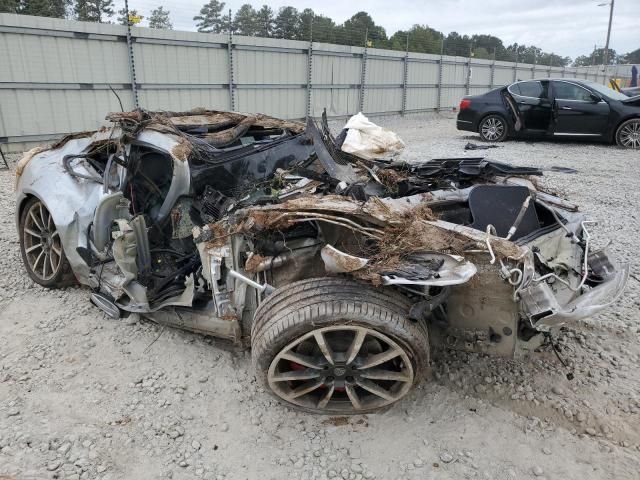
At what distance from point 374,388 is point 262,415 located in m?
0.64

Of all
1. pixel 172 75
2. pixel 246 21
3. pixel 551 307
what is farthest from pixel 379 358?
pixel 246 21

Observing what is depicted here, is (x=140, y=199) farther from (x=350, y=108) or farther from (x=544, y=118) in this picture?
(x=350, y=108)

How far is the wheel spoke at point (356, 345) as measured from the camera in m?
2.36

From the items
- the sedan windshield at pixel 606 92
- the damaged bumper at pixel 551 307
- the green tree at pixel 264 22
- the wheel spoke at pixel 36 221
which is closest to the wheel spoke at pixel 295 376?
the damaged bumper at pixel 551 307

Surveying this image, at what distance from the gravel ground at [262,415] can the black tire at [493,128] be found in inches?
338

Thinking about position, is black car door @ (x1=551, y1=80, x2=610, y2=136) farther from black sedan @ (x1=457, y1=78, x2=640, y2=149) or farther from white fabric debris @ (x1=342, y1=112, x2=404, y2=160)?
white fabric debris @ (x1=342, y1=112, x2=404, y2=160)

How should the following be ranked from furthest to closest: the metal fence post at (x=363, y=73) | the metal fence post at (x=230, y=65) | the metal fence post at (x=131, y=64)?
the metal fence post at (x=363, y=73) → the metal fence post at (x=230, y=65) → the metal fence post at (x=131, y=64)

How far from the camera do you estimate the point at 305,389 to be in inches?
101

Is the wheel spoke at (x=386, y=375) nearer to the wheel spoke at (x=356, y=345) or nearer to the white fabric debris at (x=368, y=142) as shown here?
the wheel spoke at (x=356, y=345)

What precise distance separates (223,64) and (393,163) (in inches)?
351

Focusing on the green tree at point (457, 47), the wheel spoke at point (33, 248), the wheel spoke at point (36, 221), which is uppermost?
the green tree at point (457, 47)

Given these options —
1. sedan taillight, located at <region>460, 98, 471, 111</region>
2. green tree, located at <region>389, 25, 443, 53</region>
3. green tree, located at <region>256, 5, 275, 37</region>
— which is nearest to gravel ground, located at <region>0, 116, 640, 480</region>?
sedan taillight, located at <region>460, 98, 471, 111</region>

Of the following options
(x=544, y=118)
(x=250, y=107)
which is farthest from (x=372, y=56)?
(x=544, y=118)

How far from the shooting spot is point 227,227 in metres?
2.73
